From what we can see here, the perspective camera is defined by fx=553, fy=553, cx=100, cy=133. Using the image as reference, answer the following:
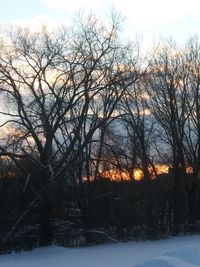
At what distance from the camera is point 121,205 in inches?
1422

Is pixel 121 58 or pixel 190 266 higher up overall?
pixel 121 58

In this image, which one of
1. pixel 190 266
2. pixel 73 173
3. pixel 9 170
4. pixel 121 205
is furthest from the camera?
pixel 121 205

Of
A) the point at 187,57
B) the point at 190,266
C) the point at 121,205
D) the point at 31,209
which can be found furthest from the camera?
the point at 187,57

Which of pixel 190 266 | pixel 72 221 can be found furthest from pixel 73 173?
pixel 190 266

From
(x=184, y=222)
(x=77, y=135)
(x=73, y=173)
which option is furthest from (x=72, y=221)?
(x=184, y=222)

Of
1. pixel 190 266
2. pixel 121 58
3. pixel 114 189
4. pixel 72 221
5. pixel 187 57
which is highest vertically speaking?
pixel 187 57

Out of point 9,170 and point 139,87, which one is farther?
point 139,87

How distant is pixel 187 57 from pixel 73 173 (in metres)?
14.8

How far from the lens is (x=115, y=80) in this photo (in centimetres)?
3036

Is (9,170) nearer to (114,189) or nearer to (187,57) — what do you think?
(114,189)

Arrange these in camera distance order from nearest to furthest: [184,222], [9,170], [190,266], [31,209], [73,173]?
[190,266], [31,209], [9,170], [73,173], [184,222]

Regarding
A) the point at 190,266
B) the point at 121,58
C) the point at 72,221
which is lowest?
the point at 190,266

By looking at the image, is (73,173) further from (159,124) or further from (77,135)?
(159,124)

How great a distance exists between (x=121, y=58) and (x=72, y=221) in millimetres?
10129
